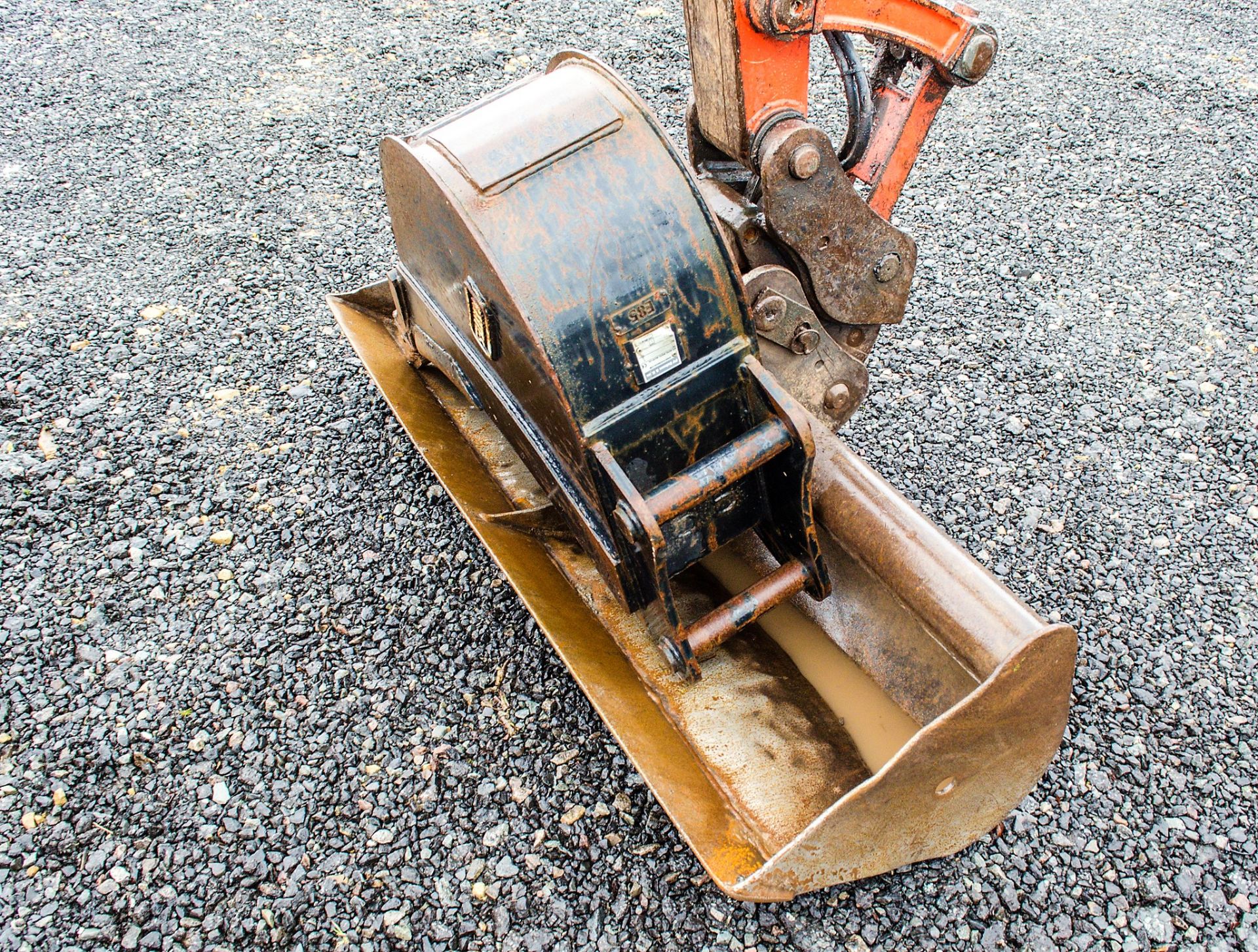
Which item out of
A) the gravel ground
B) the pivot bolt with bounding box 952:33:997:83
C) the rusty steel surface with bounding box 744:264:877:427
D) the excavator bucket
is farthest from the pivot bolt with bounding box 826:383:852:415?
the pivot bolt with bounding box 952:33:997:83

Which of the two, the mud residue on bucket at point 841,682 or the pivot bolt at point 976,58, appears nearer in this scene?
the mud residue on bucket at point 841,682

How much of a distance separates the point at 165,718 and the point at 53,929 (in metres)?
0.60

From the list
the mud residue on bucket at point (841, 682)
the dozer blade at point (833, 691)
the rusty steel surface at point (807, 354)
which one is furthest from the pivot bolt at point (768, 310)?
the mud residue on bucket at point (841, 682)

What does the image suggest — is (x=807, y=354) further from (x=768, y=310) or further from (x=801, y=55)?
(x=801, y=55)

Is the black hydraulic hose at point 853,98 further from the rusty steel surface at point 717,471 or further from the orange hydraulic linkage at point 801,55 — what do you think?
the rusty steel surface at point 717,471

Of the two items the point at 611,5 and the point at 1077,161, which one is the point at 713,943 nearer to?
the point at 1077,161

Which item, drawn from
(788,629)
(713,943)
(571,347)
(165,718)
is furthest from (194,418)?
(713,943)

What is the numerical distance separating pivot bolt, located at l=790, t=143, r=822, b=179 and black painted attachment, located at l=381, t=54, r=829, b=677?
39cm

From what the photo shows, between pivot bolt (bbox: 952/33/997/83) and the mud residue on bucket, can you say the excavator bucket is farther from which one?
pivot bolt (bbox: 952/33/997/83)

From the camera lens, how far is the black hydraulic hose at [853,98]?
106 inches

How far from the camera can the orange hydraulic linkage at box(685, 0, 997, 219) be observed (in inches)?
94.5

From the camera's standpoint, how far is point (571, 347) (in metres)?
2.16

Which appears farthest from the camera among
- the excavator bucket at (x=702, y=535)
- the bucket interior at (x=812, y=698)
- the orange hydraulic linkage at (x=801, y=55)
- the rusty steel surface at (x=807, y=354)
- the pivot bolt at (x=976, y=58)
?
the rusty steel surface at (x=807, y=354)

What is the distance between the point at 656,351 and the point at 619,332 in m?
0.11
